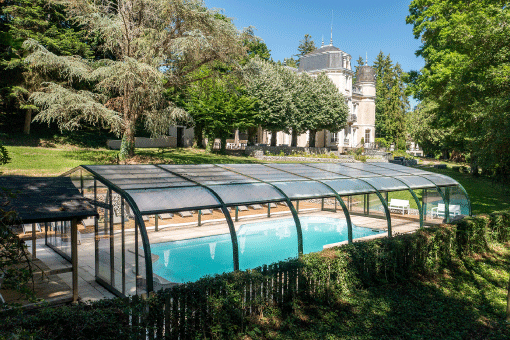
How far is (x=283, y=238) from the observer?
14.6 meters

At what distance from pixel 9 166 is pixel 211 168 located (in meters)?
12.4

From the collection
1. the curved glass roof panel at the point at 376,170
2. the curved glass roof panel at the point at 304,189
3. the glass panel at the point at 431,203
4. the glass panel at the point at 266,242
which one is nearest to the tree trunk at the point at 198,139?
the glass panel at the point at 266,242

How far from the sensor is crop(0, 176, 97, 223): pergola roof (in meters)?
5.47

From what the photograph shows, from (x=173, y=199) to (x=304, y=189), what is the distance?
12.9 feet

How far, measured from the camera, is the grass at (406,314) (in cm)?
622

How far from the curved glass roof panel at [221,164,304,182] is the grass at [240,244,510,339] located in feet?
12.7

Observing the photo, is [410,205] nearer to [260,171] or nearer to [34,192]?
[260,171]

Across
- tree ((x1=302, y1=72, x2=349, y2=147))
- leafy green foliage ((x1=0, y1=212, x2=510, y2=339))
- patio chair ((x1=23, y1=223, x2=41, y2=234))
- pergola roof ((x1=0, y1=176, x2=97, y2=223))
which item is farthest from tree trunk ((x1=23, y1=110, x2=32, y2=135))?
leafy green foliage ((x1=0, y1=212, x2=510, y2=339))

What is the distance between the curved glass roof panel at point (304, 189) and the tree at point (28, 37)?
847 inches

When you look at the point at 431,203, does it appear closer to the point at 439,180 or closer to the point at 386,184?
the point at 439,180

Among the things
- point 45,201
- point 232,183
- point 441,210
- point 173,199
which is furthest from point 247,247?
point 45,201

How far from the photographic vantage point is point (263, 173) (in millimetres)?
10898

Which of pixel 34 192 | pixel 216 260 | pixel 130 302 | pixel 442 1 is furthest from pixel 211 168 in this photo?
pixel 442 1

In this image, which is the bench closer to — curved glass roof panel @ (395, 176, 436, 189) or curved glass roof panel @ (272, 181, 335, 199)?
curved glass roof panel @ (395, 176, 436, 189)
